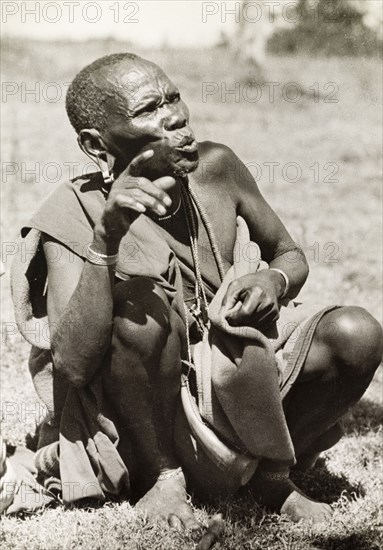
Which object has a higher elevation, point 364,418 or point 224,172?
point 224,172

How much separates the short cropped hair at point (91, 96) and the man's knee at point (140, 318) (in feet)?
2.08

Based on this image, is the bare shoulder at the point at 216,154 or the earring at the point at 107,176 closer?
the earring at the point at 107,176

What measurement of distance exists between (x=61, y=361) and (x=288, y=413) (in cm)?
94

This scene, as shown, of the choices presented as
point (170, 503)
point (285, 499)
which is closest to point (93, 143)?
point (170, 503)

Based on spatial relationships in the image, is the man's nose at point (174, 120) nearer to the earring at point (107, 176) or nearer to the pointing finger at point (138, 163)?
the pointing finger at point (138, 163)

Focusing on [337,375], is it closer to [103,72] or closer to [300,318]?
[300,318]

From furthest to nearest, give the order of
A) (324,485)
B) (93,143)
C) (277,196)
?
(277,196)
(324,485)
(93,143)

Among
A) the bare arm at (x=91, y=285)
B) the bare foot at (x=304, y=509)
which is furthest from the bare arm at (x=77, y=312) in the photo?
the bare foot at (x=304, y=509)

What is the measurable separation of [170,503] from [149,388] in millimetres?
494

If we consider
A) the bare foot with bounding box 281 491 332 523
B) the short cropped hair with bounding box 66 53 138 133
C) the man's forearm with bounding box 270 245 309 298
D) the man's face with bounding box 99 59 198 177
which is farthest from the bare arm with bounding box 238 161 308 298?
the bare foot with bounding box 281 491 332 523

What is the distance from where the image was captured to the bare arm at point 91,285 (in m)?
3.02

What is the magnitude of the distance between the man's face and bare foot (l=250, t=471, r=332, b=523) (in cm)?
132

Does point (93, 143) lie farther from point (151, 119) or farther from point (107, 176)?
point (151, 119)

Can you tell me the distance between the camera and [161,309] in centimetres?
333
